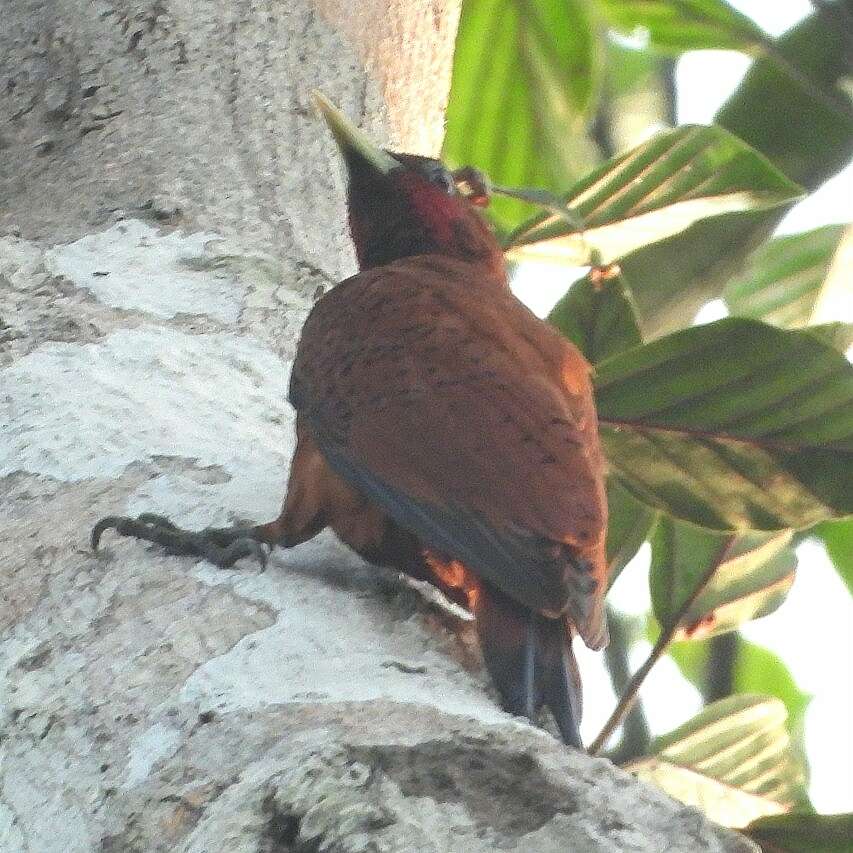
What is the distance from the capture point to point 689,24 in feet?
9.95

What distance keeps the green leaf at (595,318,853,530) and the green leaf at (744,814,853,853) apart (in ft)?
1.47

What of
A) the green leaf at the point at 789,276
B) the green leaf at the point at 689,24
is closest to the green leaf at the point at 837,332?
the green leaf at the point at 789,276

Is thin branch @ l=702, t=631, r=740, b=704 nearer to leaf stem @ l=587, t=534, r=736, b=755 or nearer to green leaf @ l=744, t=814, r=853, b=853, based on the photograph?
leaf stem @ l=587, t=534, r=736, b=755

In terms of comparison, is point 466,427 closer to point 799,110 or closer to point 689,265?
point 689,265

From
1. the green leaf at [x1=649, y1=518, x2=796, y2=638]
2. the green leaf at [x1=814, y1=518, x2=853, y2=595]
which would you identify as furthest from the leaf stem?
the green leaf at [x1=814, y1=518, x2=853, y2=595]

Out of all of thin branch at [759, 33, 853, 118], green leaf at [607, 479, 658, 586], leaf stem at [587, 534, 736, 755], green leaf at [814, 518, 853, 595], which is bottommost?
green leaf at [814, 518, 853, 595]

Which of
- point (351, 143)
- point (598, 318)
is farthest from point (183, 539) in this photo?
point (598, 318)

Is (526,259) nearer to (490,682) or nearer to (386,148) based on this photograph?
(386,148)

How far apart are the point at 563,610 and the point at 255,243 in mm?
835

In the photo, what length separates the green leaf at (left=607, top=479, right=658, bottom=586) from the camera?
2525 mm

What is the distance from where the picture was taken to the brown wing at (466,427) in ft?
4.91

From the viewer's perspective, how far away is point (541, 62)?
304 centimetres

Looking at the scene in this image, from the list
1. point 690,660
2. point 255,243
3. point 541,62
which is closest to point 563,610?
point 255,243

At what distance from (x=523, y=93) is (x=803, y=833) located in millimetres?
1747
